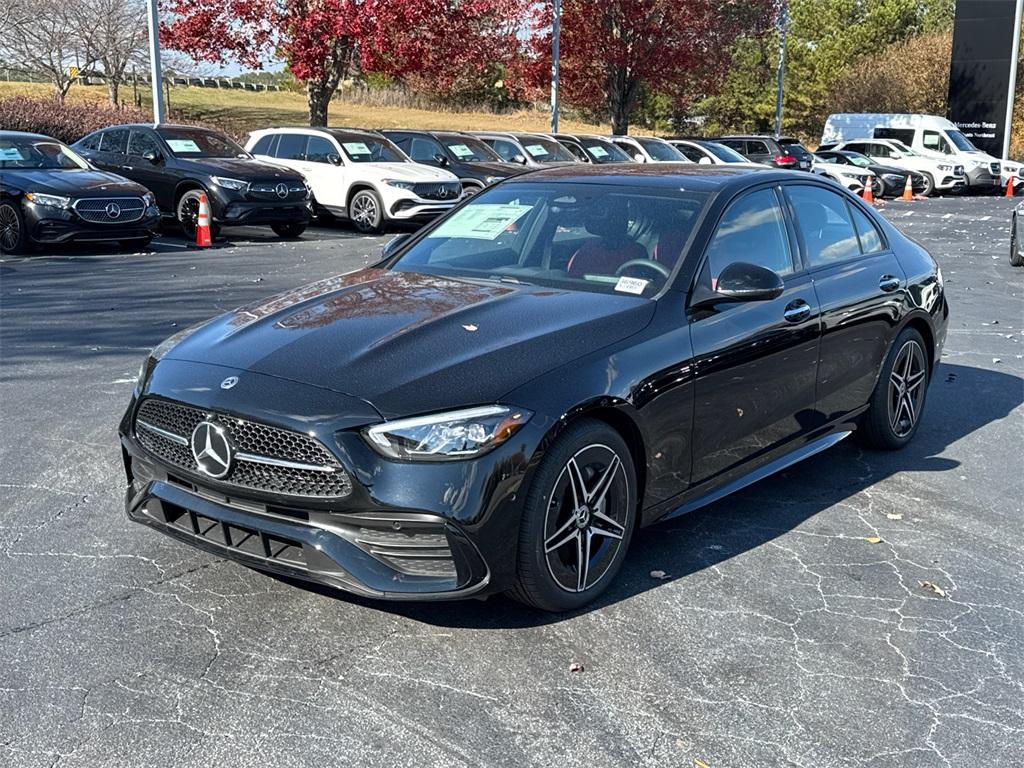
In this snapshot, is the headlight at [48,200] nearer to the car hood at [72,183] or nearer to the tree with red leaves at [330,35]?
the car hood at [72,183]

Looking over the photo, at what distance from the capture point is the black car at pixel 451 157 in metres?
20.9

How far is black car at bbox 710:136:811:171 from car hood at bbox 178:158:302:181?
54.9 ft

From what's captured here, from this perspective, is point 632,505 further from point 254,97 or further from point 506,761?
point 254,97

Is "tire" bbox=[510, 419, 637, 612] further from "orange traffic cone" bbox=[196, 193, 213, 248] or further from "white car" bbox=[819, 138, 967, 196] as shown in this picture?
"white car" bbox=[819, 138, 967, 196]

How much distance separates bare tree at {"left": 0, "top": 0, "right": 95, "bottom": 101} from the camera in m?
34.5

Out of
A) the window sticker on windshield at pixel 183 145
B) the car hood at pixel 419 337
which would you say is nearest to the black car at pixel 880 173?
the window sticker on windshield at pixel 183 145

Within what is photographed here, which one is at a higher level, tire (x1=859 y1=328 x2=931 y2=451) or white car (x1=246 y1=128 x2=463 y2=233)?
white car (x1=246 y1=128 x2=463 y2=233)

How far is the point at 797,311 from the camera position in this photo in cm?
530

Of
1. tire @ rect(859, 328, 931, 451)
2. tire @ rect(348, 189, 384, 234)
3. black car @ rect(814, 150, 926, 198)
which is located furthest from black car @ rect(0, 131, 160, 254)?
black car @ rect(814, 150, 926, 198)

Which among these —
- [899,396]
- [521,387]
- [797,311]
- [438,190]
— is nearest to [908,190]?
[438,190]

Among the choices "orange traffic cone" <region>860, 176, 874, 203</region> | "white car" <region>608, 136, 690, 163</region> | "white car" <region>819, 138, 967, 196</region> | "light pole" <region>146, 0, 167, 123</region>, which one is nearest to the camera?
"light pole" <region>146, 0, 167, 123</region>

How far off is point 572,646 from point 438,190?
15.4 meters

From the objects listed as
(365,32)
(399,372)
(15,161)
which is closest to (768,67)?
(365,32)

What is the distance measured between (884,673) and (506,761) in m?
1.40
